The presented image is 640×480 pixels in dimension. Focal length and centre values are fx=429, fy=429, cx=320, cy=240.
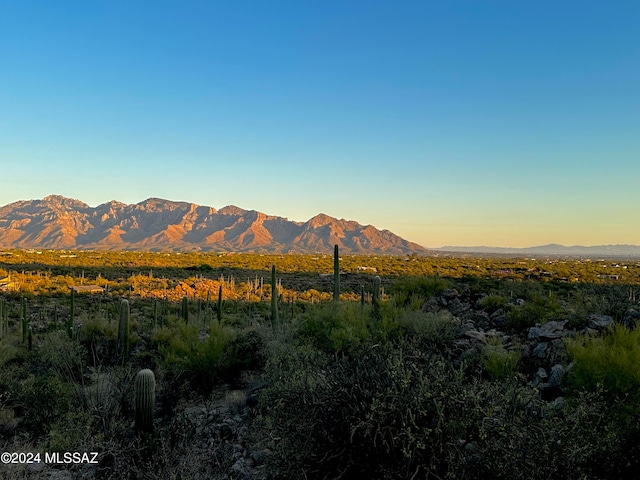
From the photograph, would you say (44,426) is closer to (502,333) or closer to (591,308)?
(502,333)

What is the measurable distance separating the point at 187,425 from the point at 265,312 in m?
17.0

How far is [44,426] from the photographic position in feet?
27.8

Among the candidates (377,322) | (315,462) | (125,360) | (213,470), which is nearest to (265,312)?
(125,360)

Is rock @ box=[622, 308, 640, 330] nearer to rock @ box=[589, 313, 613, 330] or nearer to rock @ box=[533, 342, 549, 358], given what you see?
rock @ box=[589, 313, 613, 330]

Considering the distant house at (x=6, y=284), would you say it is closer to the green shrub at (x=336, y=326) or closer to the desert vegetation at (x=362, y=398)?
the desert vegetation at (x=362, y=398)

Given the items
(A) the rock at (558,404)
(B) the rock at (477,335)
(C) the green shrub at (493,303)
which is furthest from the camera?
(C) the green shrub at (493,303)

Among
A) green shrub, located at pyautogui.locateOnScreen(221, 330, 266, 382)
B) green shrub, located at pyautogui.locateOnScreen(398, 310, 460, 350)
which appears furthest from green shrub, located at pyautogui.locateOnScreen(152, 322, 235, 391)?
green shrub, located at pyautogui.locateOnScreen(398, 310, 460, 350)

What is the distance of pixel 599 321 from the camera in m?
9.48

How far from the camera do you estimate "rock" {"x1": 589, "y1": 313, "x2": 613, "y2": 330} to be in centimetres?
921

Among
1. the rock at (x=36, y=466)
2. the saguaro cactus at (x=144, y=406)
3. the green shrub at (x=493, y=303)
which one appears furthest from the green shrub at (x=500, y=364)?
the rock at (x=36, y=466)

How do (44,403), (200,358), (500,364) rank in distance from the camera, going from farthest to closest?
(200,358) → (44,403) → (500,364)

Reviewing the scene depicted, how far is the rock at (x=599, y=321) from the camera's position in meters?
9.21

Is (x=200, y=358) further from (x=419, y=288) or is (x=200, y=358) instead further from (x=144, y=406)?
(x=419, y=288)

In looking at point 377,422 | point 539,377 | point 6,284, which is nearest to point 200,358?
point 377,422
